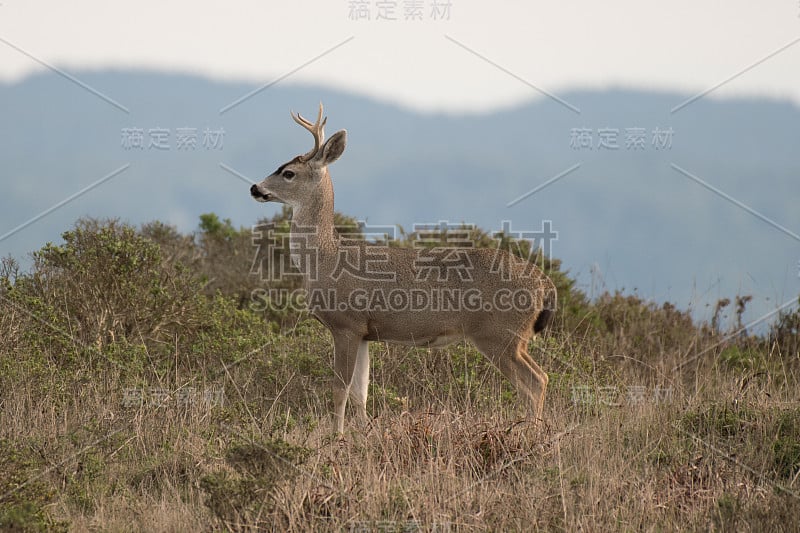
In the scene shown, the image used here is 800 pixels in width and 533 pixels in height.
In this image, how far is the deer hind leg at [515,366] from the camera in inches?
342

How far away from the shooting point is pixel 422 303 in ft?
28.8

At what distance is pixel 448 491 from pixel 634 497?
1.24 metres

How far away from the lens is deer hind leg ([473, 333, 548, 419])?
8.69 metres

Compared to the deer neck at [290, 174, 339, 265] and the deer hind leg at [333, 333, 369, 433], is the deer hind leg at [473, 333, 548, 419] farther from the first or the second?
the deer neck at [290, 174, 339, 265]

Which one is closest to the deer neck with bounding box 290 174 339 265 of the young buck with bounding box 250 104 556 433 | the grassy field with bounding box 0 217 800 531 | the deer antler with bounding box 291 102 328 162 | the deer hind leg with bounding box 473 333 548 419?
the young buck with bounding box 250 104 556 433

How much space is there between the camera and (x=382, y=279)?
889 centimetres

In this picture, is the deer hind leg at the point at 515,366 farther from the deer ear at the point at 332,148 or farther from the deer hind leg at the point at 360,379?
the deer ear at the point at 332,148

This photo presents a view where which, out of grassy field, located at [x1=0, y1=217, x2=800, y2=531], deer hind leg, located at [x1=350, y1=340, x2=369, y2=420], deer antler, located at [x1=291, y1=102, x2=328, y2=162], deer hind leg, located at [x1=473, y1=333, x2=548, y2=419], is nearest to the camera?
grassy field, located at [x1=0, y1=217, x2=800, y2=531]

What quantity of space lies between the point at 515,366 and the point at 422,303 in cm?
101

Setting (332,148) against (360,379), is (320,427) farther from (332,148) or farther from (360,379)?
(332,148)

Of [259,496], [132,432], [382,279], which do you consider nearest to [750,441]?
[382,279]

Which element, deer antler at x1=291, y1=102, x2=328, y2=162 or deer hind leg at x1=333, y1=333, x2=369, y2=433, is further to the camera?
deer antler at x1=291, y1=102, x2=328, y2=162

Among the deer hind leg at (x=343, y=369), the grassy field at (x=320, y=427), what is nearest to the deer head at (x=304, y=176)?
the deer hind leg at (x=343, y=369)

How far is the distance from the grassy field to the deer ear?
7.12ft
